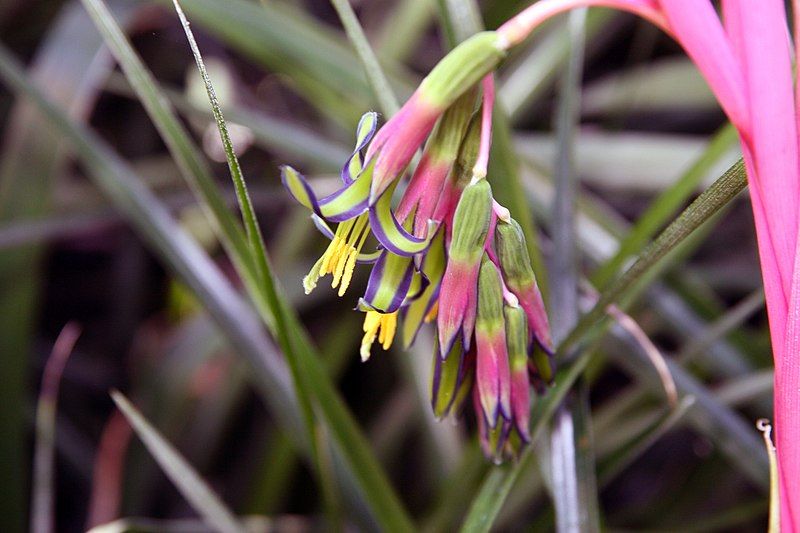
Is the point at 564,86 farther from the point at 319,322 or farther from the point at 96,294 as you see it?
the point at 96,294

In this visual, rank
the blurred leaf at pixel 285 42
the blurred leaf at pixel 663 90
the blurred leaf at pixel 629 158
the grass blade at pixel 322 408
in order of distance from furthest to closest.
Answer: the blurred leaf at pixel 663 90 → the blurred leaf at pixel 629 158 → the blurred leaf at pixel 285 42 → the grass blade at pixel 322 408

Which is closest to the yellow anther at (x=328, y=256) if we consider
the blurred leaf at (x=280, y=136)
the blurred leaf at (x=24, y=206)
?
the blurred leaf at (x=280, y=136)

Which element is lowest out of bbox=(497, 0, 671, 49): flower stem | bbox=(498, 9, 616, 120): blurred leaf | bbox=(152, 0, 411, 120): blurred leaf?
bbox=(497, 0, 671, 49): flower stem

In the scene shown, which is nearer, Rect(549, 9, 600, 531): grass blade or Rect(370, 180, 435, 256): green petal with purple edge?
Rect(370, 180, 435, 256): green petal with purple edge

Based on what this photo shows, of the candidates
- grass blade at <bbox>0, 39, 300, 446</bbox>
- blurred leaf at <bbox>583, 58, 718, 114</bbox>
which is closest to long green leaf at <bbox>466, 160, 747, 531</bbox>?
grass blade at <bbox>0, 39, 300, 446</bbox>

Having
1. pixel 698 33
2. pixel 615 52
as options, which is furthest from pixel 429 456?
pixel 615 52

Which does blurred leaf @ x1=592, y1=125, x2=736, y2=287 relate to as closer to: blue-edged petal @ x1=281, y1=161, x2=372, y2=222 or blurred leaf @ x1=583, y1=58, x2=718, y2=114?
blue-edged petal @ x1=281, y1=161, x2=372, y2=222

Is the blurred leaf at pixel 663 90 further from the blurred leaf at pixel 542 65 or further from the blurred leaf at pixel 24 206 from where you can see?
the blurred leaf at pixel 24 206
